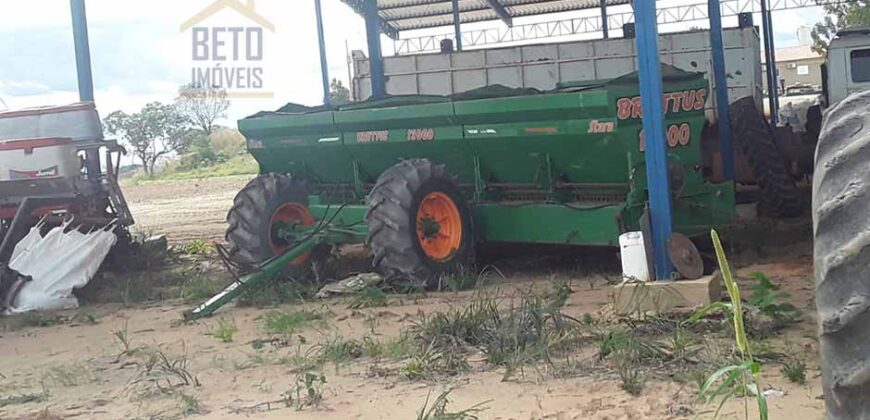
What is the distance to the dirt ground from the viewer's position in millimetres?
4668

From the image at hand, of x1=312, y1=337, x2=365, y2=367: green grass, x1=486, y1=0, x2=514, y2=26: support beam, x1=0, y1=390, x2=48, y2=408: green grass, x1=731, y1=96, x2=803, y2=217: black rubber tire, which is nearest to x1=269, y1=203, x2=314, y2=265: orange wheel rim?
x1=312, y1=337, x2=365, y2=367: green grass

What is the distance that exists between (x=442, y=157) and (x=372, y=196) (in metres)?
1.06

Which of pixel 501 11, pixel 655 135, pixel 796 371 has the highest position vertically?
pixel 501 11

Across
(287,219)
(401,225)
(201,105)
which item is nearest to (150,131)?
(201,105)

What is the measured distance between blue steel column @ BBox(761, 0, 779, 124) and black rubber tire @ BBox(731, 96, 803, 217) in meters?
5.04

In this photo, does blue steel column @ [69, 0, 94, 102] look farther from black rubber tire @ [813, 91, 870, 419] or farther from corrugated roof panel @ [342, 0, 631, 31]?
corrugated roof panel @ [342, 0, 631, 31]

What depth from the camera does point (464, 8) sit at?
1007 inches

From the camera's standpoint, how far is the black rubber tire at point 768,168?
35.7ft

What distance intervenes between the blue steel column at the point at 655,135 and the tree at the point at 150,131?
3454cm

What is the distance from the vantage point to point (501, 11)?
2506 cm

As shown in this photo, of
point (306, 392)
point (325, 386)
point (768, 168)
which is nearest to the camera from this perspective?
point (306, 392)

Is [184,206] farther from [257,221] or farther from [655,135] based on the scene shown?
[655,135]

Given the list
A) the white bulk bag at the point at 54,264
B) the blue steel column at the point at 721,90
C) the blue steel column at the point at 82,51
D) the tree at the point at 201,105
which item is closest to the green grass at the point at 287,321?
the white bulk bag at the point at 54,264

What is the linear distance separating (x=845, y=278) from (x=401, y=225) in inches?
241
